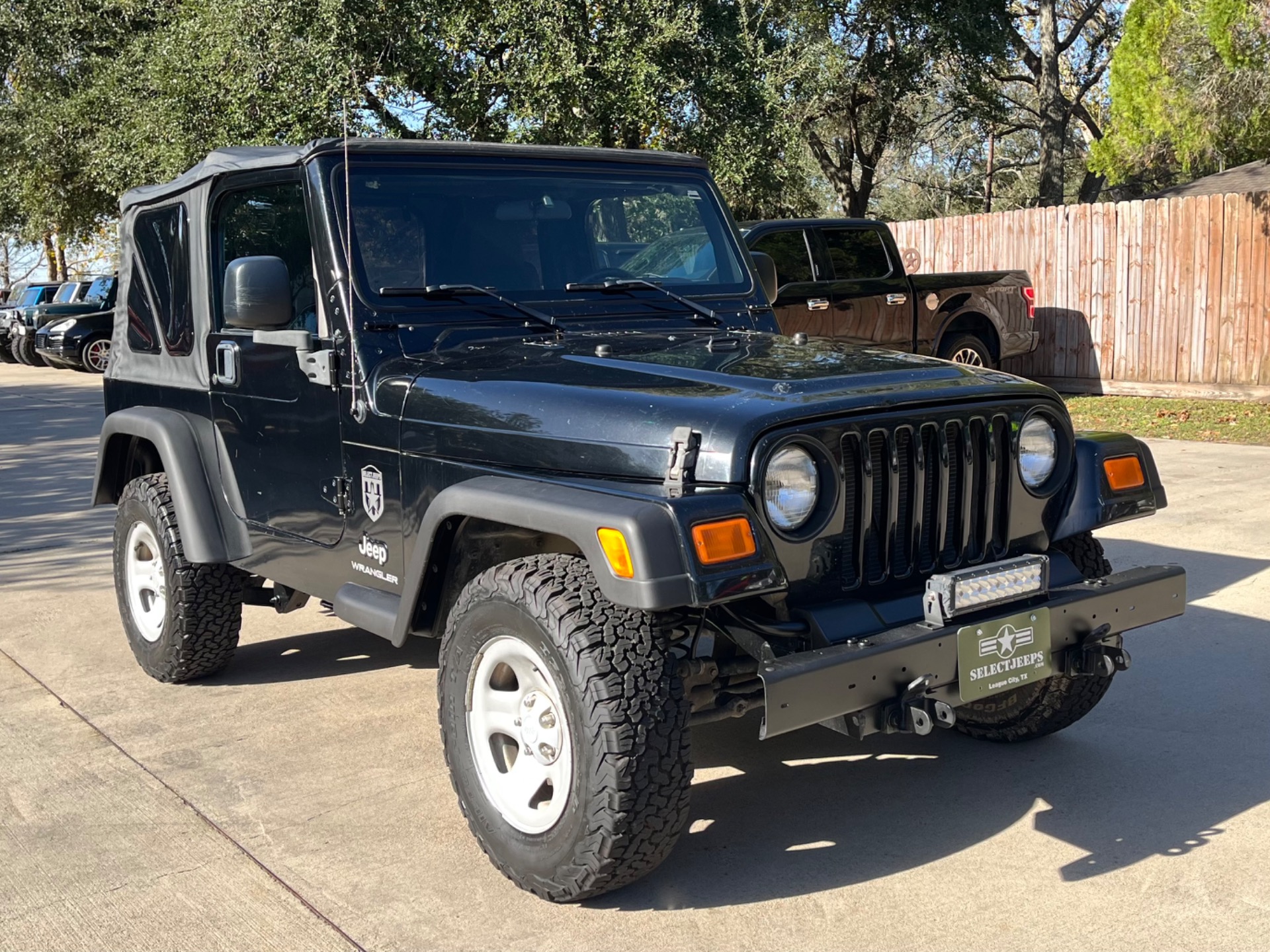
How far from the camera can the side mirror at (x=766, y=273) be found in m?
5.06

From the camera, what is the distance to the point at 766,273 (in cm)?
516

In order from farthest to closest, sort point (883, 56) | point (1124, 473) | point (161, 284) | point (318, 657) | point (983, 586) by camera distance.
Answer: point (883, 56) < point (318, 657) < point (161, 284) < point (1124, 473) < point (983, 586)

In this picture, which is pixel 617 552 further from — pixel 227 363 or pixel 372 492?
pixel 227 363

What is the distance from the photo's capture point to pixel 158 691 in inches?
206

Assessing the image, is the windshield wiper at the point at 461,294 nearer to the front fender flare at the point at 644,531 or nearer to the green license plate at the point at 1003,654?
the front fender flare at the point at 644,531

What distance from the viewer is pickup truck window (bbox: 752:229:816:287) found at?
11.2 metres

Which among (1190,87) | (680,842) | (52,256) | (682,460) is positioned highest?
(1190,87)

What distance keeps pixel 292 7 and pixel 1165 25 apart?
36.4 ft

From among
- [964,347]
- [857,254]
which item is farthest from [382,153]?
[964,347]

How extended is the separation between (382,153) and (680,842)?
93.7 inches

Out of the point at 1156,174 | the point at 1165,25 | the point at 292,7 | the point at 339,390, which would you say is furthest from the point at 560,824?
the point at 1156,174

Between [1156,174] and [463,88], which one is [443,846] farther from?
[1156,174]

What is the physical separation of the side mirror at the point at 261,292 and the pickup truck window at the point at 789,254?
7.39 meters

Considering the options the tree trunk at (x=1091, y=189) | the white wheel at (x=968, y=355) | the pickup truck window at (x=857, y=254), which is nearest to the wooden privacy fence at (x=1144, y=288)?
the white wheel at (x=968, y=355)
